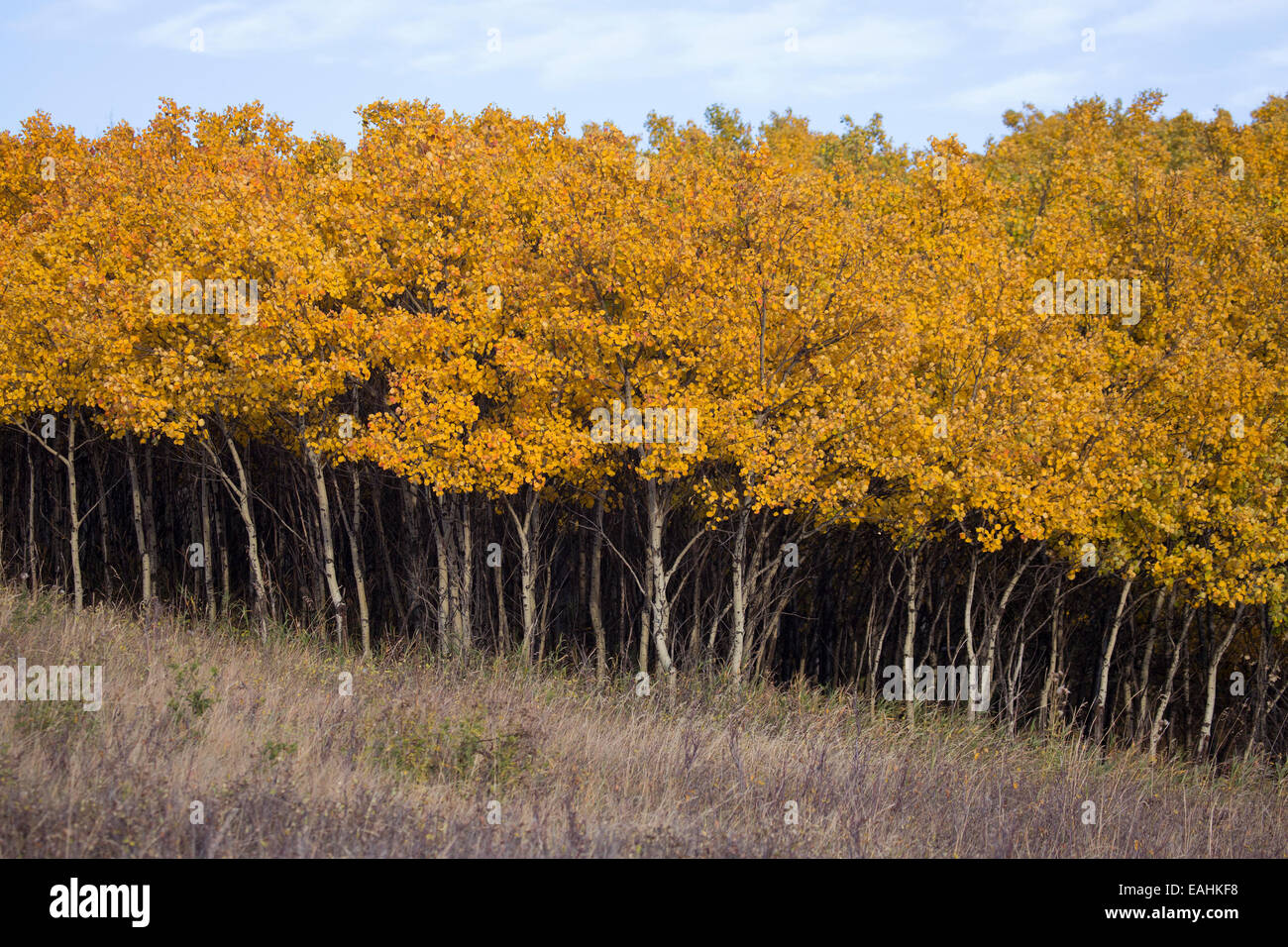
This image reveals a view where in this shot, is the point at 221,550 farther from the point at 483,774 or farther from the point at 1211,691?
the point at 1211,691

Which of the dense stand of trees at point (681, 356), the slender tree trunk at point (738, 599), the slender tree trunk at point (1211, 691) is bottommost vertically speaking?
the slender tree trunk at point (1211, 691)

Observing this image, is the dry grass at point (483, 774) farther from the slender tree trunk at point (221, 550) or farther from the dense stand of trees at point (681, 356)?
the slender tree trunk at point (221, 550)

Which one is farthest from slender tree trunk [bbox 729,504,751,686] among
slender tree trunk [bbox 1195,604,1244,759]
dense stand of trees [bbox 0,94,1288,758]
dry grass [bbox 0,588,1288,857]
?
slender tree trunk [bbox 1195,604,1244,759]

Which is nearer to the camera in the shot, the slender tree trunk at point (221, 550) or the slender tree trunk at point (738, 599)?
the slender tree trunk at point (738, 599)

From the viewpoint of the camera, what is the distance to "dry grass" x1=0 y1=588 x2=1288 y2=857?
7.84m

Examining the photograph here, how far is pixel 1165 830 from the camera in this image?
12.1 m

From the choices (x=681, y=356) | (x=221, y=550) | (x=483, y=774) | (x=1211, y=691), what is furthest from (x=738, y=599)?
(x=221, y=550)

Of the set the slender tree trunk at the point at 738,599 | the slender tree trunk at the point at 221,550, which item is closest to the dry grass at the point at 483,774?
the slender tree trunk at the point at 738,599

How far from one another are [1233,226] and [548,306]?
56.5ft

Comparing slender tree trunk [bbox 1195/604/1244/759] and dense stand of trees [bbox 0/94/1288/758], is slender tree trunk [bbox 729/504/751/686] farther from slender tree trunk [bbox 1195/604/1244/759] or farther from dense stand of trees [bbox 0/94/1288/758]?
slender tree trunk [bbox 1195/604/1244/759]

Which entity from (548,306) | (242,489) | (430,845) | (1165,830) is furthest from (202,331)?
(1165,830)

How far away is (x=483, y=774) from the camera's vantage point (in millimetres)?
9781

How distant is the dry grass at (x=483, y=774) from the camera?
784 centimetres
